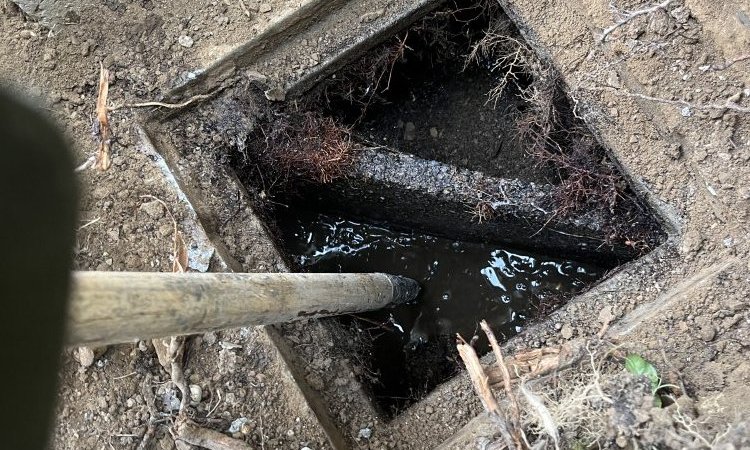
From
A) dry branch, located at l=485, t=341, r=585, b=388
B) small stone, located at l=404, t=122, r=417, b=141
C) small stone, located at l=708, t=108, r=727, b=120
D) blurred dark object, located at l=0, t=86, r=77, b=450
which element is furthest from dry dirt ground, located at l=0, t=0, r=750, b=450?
blurred dark object, located at l=0, t=86, r=77, b=450

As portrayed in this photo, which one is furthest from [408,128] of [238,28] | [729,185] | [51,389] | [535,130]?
[51,389]

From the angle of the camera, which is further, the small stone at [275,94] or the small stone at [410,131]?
the small stone at [410,131]

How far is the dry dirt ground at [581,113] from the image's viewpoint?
75.2 inches

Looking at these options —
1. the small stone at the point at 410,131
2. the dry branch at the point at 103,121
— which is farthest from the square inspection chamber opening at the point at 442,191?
the dry branch at the point at 103,121

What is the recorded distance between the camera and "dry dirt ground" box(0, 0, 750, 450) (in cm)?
191

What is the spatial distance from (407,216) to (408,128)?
0.46 meters

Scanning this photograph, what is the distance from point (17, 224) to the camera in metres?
0.80

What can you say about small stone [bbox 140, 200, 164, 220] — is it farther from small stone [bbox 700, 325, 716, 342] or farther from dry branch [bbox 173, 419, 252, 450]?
small stone [bbox 700, 325, 716, 342]

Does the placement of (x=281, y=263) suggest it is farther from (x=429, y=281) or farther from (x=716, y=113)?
(x=716, y=113)

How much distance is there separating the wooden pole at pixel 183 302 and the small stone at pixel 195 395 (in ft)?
1.66

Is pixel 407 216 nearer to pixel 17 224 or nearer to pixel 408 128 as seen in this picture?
pixel 408 128

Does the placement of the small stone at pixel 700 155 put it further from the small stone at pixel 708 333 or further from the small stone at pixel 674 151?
the small stone at pixel 708 333

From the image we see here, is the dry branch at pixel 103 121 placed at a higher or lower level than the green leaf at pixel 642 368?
lower

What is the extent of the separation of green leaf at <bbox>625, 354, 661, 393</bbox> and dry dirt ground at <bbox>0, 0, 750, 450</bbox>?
70 millimetres
